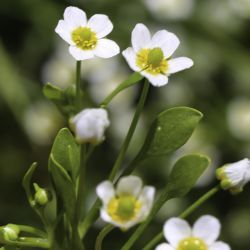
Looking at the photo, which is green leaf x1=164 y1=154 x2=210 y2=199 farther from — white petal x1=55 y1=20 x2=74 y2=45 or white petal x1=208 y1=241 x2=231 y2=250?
white petal x1=55 y1=20 x2=74 y2=45

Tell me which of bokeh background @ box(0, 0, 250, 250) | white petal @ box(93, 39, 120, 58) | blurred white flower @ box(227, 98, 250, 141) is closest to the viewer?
white petal @ box(93, 39, 120, 58)

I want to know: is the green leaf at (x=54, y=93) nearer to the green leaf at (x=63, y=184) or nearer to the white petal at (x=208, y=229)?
the green leaf at (x=63, y=184)

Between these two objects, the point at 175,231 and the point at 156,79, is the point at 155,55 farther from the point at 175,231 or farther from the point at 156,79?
the point at 175,231

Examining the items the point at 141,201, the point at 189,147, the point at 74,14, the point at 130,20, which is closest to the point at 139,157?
the point at 141,201

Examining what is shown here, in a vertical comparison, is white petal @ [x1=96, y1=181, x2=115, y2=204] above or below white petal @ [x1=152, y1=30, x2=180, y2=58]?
below

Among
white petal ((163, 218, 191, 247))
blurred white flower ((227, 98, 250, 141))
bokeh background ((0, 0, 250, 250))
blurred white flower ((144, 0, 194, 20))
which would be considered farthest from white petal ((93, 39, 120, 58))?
blurred white flower ((144, 0, 194, 20))

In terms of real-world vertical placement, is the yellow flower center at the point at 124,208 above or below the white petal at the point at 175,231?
above

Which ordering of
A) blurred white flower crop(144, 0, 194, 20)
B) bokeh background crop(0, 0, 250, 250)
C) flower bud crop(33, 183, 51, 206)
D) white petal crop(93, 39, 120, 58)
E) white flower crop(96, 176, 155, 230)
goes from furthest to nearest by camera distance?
blurred white flower crop(144, 0, 194, 20), bokeh background crop(0, 0, 250, 250), white petal crop(93, 39, 120, 58), flower bud crop(33, 183, 51, 206), white flower crop(96, 176, 155, 230)

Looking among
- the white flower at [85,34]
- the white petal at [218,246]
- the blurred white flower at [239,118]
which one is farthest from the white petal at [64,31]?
the blurred white flower at [239,118]
